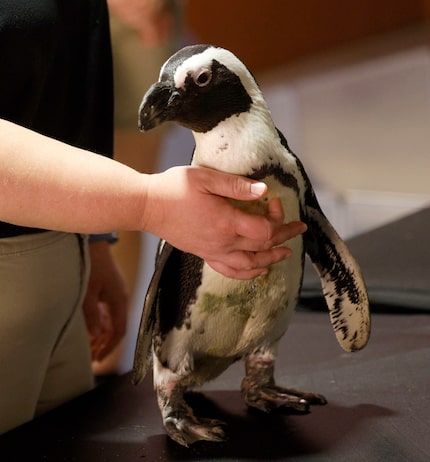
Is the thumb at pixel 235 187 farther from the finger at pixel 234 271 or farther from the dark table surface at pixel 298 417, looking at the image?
the dark table surface at pixel 298 417

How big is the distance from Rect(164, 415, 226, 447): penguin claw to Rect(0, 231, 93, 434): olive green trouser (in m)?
0.15

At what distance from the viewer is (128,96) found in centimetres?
102

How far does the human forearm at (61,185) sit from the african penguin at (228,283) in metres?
0.04

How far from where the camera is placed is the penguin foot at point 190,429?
0.61 meters

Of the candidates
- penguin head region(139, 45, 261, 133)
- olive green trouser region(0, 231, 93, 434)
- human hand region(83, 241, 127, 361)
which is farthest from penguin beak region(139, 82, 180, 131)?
human hand region(83, 241, 127, 361)

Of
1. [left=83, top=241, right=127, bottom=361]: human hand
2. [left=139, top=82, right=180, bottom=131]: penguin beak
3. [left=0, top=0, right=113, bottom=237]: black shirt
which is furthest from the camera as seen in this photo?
[left=83, top=241, right=127, bottom=361]: human hand

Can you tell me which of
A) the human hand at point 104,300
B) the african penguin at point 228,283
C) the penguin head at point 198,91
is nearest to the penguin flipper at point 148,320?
the african penguin at point 228,283

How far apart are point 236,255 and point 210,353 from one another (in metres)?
0.12

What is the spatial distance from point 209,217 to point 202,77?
0.09 m

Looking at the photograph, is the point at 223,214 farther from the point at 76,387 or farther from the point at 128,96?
the point at 128,96

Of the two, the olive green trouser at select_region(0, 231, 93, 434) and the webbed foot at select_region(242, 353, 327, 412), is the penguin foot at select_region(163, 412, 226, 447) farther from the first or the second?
the olive green trouser at select_region(0, 231, 93, 434)

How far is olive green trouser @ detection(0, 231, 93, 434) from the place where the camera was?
0.67m

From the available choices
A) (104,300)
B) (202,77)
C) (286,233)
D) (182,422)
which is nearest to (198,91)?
(202,77)

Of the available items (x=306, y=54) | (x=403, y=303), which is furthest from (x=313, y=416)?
(x=306, y=54)
